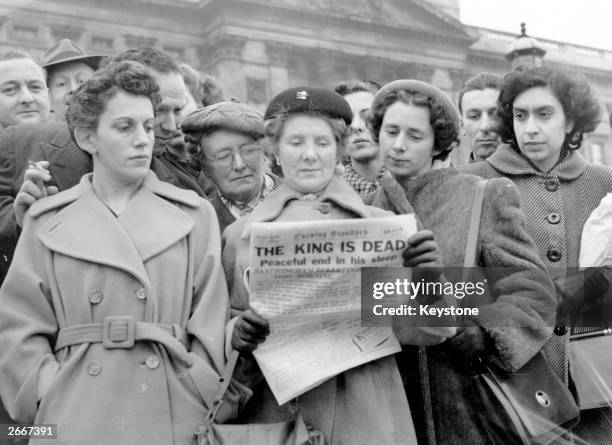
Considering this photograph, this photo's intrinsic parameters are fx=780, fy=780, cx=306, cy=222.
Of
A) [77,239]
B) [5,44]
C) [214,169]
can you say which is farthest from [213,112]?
[5,44]

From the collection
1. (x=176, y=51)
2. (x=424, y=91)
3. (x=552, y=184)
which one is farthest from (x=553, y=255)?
(x=176, y=51)

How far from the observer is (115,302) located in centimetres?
282

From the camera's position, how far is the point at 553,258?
3.44 metres

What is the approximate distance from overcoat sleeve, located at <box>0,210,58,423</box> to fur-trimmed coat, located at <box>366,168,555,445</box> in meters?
1.38

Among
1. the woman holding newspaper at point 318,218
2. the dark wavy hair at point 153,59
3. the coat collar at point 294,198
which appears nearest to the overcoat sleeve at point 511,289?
A: the woman holding newspaper at point 318,218

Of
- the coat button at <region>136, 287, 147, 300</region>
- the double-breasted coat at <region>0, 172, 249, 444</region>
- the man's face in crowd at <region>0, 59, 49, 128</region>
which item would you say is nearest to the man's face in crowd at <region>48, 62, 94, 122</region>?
the man's face in crowd at <region>0, 59, 49, 128</region>

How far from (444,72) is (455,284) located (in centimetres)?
2817

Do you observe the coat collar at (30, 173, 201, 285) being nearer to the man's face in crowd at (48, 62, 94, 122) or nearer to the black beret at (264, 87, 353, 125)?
the black beret at (264, 87, 353, 125)

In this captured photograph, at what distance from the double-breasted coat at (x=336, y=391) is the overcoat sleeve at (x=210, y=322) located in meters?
0.08

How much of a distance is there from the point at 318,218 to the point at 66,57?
2651mm

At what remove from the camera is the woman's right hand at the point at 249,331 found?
2.67m

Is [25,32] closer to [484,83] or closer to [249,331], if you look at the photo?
[484,83]

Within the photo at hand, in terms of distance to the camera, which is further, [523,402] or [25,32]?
[25,32]

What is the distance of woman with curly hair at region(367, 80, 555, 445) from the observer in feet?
9.75
